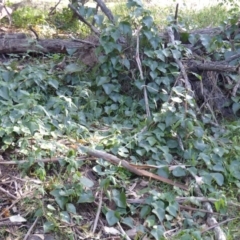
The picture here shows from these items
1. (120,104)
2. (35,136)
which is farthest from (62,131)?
(120,104)

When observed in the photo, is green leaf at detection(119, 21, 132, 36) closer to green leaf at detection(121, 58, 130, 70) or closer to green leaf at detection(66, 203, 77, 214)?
green leaf at detection(121, 58, 130, 70)

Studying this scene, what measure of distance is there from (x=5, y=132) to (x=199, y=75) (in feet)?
6.15

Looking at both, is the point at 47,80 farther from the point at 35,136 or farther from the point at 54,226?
the point at 54,226

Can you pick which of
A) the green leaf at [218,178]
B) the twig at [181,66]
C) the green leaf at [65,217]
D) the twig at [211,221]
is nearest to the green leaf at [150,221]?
the twig at [211,221]

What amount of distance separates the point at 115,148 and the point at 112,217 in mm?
661

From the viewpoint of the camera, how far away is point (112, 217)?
10.4ft

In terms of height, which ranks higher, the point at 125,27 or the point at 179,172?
the point at 125,27

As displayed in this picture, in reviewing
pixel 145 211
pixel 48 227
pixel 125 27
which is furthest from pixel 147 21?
pixel 48 227

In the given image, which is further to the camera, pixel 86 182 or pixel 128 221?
pixel 86 182

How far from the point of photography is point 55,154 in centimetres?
354

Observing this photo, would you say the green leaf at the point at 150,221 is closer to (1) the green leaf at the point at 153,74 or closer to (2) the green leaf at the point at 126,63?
(1) the green leaf at the point at 153,74

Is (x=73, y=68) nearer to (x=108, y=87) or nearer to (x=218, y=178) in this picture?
(x=108, y=87)

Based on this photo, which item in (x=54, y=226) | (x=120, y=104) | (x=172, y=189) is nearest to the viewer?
(x=54, y=226)

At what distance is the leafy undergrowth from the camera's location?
318cm
